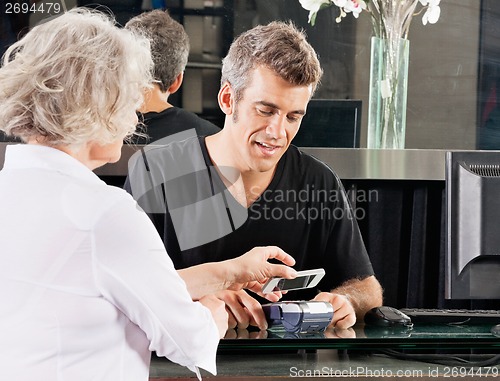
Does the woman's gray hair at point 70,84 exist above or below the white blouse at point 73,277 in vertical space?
above

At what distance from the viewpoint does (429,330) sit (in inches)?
70.7

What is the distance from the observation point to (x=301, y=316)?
1792 mm

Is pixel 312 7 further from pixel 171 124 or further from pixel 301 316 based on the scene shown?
pixel 301 316

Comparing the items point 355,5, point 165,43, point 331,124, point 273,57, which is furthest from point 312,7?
point 165,43

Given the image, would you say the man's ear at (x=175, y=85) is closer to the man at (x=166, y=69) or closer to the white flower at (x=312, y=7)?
the man at (x=166, y=69)

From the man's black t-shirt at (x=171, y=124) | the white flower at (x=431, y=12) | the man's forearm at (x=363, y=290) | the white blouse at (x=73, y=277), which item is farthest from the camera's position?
the white flower at (x=431, y=12)

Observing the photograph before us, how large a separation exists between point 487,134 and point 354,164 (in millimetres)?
518

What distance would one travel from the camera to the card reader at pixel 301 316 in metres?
1.78

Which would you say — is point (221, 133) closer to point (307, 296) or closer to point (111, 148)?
point (307, 296)

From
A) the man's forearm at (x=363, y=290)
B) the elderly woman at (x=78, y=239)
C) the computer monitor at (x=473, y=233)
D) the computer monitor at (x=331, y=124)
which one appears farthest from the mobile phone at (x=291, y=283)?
the elderly woman at (x=78, y=239)

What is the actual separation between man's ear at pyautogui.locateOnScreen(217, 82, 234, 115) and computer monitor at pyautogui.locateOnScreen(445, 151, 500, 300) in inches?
34.8

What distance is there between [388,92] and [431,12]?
347 mm

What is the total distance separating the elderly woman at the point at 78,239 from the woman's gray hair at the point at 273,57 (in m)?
1.23

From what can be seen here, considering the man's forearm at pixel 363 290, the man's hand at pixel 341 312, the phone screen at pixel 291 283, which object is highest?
the phone screen at pixel 291 283
